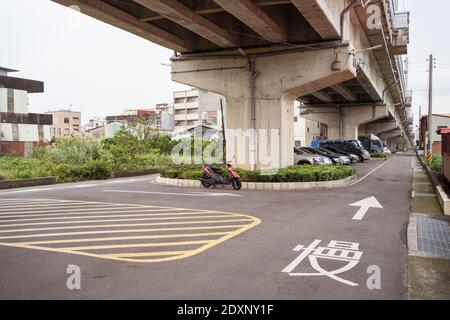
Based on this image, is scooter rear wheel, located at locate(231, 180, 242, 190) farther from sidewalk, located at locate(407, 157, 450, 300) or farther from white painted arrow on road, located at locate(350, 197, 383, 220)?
sidewalk, located at locate(407, 157, 450, 300)

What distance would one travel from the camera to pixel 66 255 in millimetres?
6328

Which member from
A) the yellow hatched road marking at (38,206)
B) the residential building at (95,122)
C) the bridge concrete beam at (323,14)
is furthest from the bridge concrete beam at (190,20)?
the residential building at (95,122)

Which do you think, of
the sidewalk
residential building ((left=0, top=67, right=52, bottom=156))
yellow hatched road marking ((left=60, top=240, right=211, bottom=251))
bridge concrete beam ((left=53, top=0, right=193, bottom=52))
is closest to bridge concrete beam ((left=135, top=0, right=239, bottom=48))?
bridge concrete beam ((left=53, top=0, right=193, bottom=52))

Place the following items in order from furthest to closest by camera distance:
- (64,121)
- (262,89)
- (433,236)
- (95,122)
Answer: (95,122) → (64,121) → (262,89) → (433,236)

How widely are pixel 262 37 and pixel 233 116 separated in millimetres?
3783

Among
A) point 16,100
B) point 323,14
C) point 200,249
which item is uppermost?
point 16,100

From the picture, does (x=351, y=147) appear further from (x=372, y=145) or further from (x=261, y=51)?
(x=261, y=51)

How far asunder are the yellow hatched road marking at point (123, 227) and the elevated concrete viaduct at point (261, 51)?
21.3 feet

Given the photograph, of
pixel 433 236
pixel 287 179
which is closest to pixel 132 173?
pixel 287 179

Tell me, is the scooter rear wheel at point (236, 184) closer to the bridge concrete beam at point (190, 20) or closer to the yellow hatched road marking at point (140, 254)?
the bridge concrete beam at point (190, 20)

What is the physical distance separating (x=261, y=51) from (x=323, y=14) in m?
4.74

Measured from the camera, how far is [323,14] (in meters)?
13.4

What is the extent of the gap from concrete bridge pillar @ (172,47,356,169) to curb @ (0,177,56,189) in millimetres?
8582
